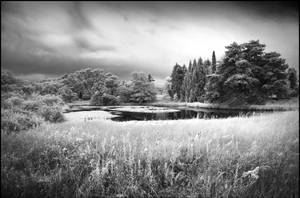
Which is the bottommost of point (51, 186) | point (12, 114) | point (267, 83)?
point (51, 186)

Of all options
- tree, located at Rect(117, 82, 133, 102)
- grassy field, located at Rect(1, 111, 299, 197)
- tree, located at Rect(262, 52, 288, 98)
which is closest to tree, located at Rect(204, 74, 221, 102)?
tree, located at Rect(262, 52, 288, 98)

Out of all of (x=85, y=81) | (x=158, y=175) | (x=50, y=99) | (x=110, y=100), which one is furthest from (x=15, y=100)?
(x=158, y=175)

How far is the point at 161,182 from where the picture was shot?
8.40 feet

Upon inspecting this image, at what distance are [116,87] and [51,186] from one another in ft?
15.7

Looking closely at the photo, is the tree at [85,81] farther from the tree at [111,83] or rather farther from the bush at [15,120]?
the bush at [15,120]

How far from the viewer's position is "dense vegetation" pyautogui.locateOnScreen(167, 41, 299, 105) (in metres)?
4.50

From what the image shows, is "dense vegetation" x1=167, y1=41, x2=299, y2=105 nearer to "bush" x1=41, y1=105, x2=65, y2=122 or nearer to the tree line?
the tree line

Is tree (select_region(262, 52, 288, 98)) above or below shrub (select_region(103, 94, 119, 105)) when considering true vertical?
above

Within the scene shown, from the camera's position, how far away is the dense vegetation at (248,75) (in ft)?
14.8

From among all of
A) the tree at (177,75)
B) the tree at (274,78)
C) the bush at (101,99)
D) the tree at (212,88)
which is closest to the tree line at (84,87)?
the bush at (101,99)

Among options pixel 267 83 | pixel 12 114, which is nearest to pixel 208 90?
pixel 267 83

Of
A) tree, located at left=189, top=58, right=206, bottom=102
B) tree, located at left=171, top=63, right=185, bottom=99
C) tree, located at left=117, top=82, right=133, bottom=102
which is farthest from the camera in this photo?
tree, located at left=117, top=82, right=133, bottom=102

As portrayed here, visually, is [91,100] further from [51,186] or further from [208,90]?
[208,90]

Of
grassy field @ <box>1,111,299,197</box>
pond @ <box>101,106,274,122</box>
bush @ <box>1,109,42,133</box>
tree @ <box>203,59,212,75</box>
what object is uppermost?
tree @ <box>203,59,212,75</box>
